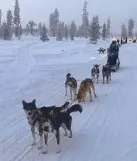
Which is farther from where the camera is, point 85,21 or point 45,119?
point 85,21

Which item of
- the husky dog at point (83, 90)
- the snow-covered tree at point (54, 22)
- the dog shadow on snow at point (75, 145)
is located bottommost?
the dog shadow on snow at point (75, 145)

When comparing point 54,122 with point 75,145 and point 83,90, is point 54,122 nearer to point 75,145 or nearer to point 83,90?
point 75,145

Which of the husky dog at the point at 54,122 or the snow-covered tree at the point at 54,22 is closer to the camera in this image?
the husky dog at the point at 54,122

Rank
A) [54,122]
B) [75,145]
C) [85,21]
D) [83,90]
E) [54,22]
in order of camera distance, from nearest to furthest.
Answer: [54,122] → [75,145] → [83,90] → [85,21] → [54,22]

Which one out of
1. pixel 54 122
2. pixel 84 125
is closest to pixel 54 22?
pixel 84 125

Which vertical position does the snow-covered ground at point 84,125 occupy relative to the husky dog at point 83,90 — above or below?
below

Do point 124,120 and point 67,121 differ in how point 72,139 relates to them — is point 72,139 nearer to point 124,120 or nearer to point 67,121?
point 67,121

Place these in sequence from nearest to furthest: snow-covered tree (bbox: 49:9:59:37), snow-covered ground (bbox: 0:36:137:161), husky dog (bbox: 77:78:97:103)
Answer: snow-covered ground (bbox: 0:36:137:161) < husky dog (bbox: 77:78:97:103) < snow-covered tree (bbox: 49:9:59:37)

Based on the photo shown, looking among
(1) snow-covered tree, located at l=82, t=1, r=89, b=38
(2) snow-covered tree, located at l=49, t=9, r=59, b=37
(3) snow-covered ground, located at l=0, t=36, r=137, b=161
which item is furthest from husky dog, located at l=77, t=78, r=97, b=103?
(2) snow-covered tree, located at l=49, t=9, r=59, b=37

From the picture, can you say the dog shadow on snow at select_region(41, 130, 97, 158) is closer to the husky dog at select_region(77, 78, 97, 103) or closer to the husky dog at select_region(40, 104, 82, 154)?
the husky dog at select_region(40, 104, 82, 154)

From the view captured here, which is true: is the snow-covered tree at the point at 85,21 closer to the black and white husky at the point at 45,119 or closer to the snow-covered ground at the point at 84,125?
the snow-covered ground at the point at 84,125

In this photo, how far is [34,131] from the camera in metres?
8.99

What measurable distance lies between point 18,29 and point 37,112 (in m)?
97.9

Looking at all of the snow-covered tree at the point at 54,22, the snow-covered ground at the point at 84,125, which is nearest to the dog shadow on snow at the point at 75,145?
the snow-covered ground at the point at 84,125
